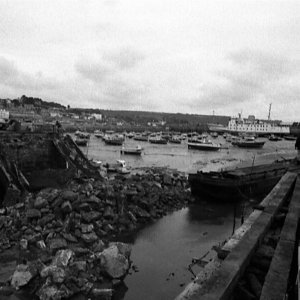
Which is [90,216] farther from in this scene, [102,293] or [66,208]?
[102,293]

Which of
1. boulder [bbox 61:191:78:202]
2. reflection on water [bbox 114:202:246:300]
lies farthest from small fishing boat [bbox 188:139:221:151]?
boulder [bbox 61:191:78:202]

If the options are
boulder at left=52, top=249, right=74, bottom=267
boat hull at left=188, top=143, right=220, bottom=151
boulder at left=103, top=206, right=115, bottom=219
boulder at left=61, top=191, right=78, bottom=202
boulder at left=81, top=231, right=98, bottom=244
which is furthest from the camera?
boat hull at left=188, top=143, right=220, bottom=151

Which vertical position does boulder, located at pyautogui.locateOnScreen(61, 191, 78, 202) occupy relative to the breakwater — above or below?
above

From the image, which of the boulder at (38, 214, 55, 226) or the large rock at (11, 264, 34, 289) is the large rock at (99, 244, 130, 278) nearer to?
the large rock at (11, 264, 34, 289)

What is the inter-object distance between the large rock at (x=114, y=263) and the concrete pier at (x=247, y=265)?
3930 millimetres

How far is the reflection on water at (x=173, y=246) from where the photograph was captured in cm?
1015

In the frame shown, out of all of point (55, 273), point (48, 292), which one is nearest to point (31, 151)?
point (55, 273)

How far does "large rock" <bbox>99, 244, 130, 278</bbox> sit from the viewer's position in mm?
10164

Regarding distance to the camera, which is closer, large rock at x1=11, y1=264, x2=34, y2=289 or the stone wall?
large rock at x1=11, y1=264, x2=34, y2=289

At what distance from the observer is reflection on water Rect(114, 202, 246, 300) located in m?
10.1

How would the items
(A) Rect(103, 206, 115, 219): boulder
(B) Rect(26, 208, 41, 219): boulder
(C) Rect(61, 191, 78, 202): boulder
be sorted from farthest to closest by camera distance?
1. (A) Rect(103, 206, 115, 219): boulder
2. (C) Rect(61, 191, 78, 202): boulder
3. (B) Rect(26, 208, 41, 219): boulder

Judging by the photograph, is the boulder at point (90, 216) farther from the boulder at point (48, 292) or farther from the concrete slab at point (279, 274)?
the concrete slab at point (279, 274)

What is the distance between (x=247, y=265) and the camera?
752 cm

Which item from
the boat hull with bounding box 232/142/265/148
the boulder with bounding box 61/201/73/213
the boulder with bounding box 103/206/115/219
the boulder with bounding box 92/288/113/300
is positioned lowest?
the boulder with bounding box 92/288/113/300
